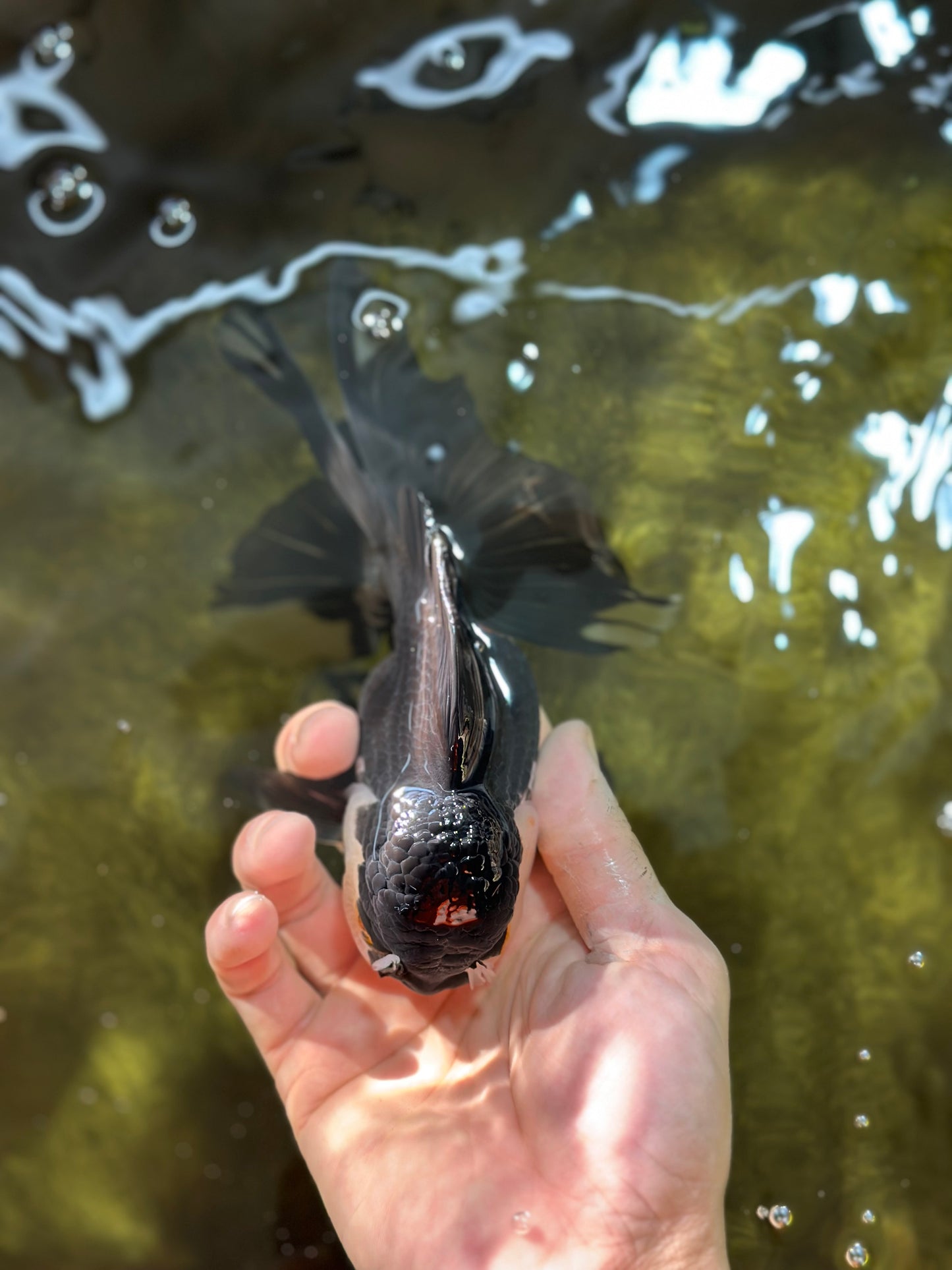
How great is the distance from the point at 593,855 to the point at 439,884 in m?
0.40

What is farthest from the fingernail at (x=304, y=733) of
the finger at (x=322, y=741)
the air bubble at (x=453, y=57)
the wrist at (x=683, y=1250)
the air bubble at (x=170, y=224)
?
the air bubble at (x=453, y=57)

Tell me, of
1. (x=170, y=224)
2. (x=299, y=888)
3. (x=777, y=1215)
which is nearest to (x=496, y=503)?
(x=299, y=888)

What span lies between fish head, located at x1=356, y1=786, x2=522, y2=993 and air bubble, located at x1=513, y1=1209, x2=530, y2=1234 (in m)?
0.44

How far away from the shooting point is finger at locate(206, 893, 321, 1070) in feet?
6.09

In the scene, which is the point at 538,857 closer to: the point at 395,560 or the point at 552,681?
the point at 552,681

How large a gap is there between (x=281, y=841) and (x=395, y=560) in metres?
0.71

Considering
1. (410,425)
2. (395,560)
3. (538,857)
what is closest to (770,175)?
(410,425)

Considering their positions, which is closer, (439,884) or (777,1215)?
(439,884)

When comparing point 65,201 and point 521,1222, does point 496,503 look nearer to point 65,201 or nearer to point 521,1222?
point 65,201

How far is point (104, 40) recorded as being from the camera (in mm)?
2514

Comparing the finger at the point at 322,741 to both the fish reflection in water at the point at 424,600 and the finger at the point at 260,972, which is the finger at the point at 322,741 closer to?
the fish reflection in water at the point at 424,600

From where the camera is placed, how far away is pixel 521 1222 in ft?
5.65

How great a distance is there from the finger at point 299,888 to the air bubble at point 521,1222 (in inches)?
25.3

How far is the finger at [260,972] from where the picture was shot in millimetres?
1857
